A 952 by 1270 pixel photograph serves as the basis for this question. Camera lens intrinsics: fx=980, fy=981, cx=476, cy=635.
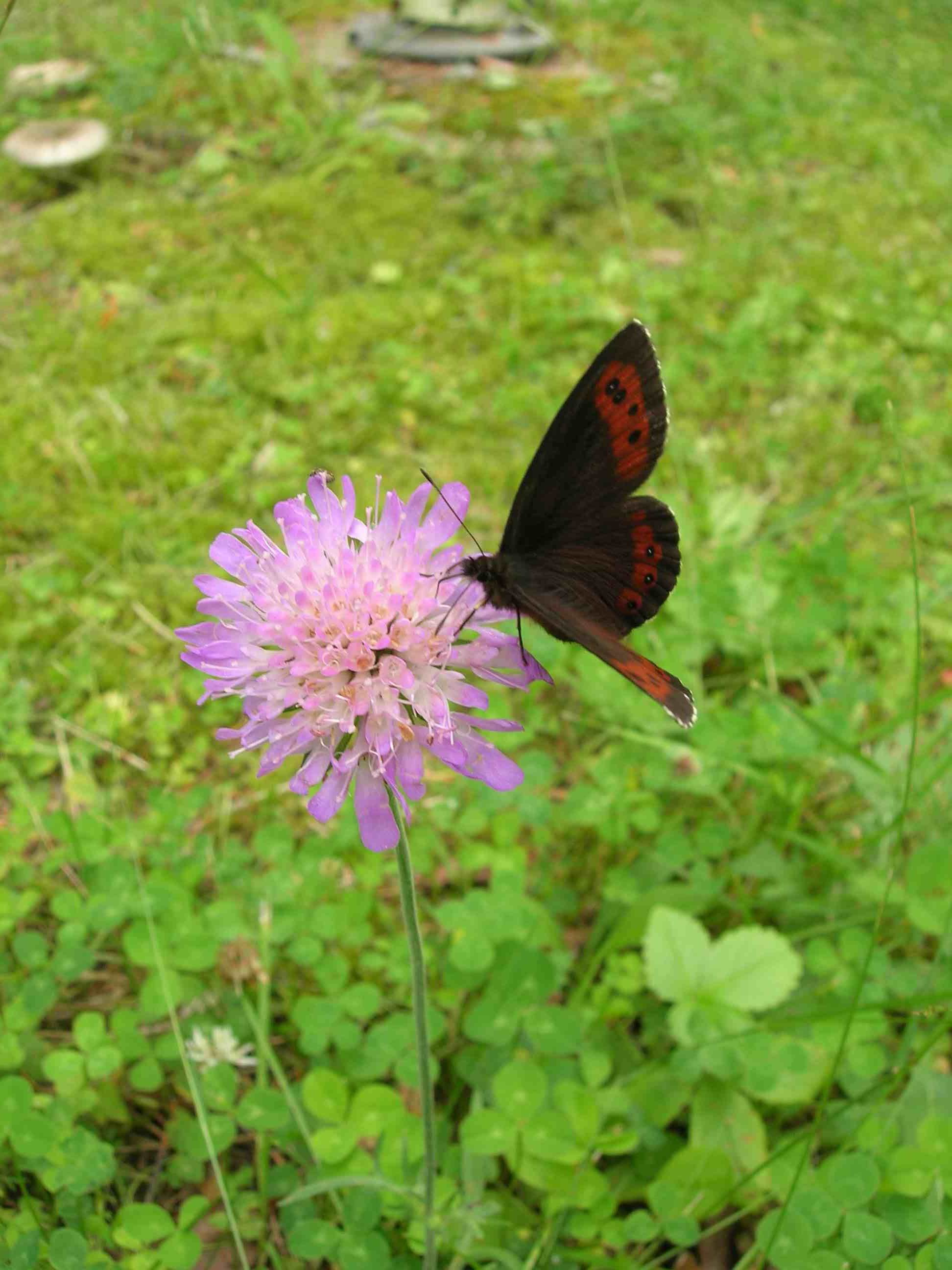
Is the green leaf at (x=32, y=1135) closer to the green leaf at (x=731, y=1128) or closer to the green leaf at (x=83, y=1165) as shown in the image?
the green leaf at (x=83, y=1165)

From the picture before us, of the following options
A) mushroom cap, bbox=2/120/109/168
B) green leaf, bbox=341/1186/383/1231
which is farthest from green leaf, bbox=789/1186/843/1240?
mushroom cap, bbox=2/120/109/168

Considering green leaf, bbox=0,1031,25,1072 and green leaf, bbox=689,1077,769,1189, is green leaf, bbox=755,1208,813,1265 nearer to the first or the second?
green leaf, bbox=689,1077,769,1189

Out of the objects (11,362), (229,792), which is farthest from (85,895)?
(11,362)

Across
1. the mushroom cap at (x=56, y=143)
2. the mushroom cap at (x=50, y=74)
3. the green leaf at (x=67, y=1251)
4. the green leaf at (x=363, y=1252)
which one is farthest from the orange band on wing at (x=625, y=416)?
the mushroom cap at (x=50, y=74)

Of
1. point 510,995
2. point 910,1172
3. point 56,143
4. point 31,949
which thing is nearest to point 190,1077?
point 31,949

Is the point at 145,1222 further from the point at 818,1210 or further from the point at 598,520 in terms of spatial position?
the point at 598,520

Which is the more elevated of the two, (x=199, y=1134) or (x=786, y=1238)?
(x=199, y=1134)
